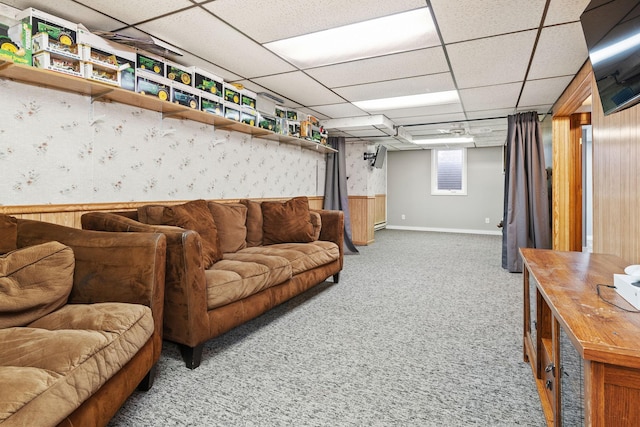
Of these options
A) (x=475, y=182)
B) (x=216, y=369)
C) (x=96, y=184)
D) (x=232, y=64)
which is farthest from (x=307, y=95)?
(x=475, y=182)

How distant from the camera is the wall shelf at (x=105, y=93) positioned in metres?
1.89

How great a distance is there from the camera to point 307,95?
12.7ft

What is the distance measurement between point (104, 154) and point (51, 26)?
31.8 inches

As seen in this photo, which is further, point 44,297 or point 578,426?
point 44,297

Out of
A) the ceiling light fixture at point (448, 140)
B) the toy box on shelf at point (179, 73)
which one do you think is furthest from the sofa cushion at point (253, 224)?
the ceiling light fixture at point (448, 140)

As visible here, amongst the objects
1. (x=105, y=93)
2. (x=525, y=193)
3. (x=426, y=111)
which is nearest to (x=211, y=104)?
(x=105, y=93)

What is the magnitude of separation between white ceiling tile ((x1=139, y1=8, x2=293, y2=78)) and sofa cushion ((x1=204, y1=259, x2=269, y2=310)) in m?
1.55

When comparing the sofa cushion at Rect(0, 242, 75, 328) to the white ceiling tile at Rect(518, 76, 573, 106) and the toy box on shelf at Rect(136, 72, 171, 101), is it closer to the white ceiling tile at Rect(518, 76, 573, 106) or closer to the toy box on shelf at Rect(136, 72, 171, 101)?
the toy box on shelf at Rect(136, 72, 171, 101)

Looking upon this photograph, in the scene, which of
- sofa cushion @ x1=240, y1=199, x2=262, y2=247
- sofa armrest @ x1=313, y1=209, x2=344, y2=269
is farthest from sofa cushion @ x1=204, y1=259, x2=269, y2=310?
sofa armrest @ x1=313, y1=209, x2=344, y2=269

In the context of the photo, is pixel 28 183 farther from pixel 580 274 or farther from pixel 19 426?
pixel 580 274

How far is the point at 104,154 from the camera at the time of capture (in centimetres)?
246

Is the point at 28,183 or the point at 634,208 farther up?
the point at 28,183

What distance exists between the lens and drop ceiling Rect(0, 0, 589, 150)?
6.58ft

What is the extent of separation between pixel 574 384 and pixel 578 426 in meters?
0.11
